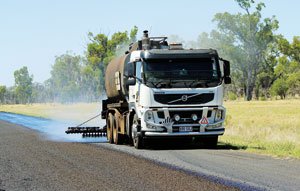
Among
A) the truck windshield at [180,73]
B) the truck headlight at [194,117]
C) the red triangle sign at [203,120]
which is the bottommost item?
the red triangle sign at [203,120]

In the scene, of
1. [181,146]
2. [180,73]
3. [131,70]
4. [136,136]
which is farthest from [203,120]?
[131,70]

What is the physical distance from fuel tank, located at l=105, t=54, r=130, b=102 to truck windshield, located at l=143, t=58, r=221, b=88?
2.43 meters

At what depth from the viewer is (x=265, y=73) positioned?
9644 centimetres

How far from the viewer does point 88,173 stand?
476 inches

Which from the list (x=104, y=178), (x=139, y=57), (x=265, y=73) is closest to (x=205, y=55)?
(x=139, y=57)

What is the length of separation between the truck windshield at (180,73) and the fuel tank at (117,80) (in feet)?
7.97

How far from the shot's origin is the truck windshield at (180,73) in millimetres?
17312

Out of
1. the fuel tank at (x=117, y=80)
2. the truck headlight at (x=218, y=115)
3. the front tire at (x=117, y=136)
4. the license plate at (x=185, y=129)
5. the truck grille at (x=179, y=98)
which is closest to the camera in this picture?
the truck grille at (x=179, y=98)

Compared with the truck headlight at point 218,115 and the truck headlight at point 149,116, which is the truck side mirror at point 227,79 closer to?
the truck headlight at point 218,115

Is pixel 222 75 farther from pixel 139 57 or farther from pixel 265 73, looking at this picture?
pixel 265 73

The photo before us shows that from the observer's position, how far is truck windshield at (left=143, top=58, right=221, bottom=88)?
1731cm

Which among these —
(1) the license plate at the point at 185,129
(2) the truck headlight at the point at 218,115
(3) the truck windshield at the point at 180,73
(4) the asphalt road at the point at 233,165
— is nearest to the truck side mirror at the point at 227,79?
(3) the truck windshield at the point at 180,73

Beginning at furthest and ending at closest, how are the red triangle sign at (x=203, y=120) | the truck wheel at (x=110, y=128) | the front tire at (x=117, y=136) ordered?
1. the truck wheel at (x=110, y=128)
2. the front tire at (x=117, y=136)
3. the red triangle sign at (x=203, y=120)

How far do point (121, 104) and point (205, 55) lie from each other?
396cm
